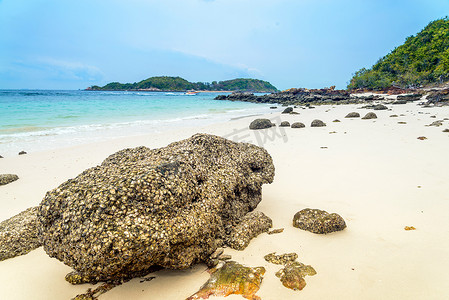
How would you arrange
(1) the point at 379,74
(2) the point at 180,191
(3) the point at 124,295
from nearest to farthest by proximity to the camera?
(3) the point at 124,295 < (2) the point at 180,191 < (1) the point at 379,74

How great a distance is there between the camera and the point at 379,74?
67.2 meters

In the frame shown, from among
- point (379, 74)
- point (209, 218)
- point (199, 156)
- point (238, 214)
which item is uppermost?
point (379, 74)

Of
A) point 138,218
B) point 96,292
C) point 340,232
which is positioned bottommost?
point 96,292

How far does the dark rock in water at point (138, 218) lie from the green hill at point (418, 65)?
60.7 m

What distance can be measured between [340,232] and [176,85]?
547ft

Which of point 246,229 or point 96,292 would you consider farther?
point 246,229

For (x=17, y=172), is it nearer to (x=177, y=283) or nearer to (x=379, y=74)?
(x=177, y=283)

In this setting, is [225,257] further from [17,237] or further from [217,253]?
[17,237]

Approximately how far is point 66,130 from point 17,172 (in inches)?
377

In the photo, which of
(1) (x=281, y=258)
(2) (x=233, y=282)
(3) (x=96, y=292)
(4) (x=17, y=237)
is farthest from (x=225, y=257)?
(4) (x=17, y=237)

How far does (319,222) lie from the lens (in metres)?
4.00

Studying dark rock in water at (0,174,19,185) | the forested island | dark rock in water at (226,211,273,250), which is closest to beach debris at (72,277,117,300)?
dark rock in water at (226,211,273,250)

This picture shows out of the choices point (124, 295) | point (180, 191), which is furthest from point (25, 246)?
point (180, 191)

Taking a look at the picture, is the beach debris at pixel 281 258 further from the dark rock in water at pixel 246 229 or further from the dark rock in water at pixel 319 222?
the dark rock in water at pixel 319 222
